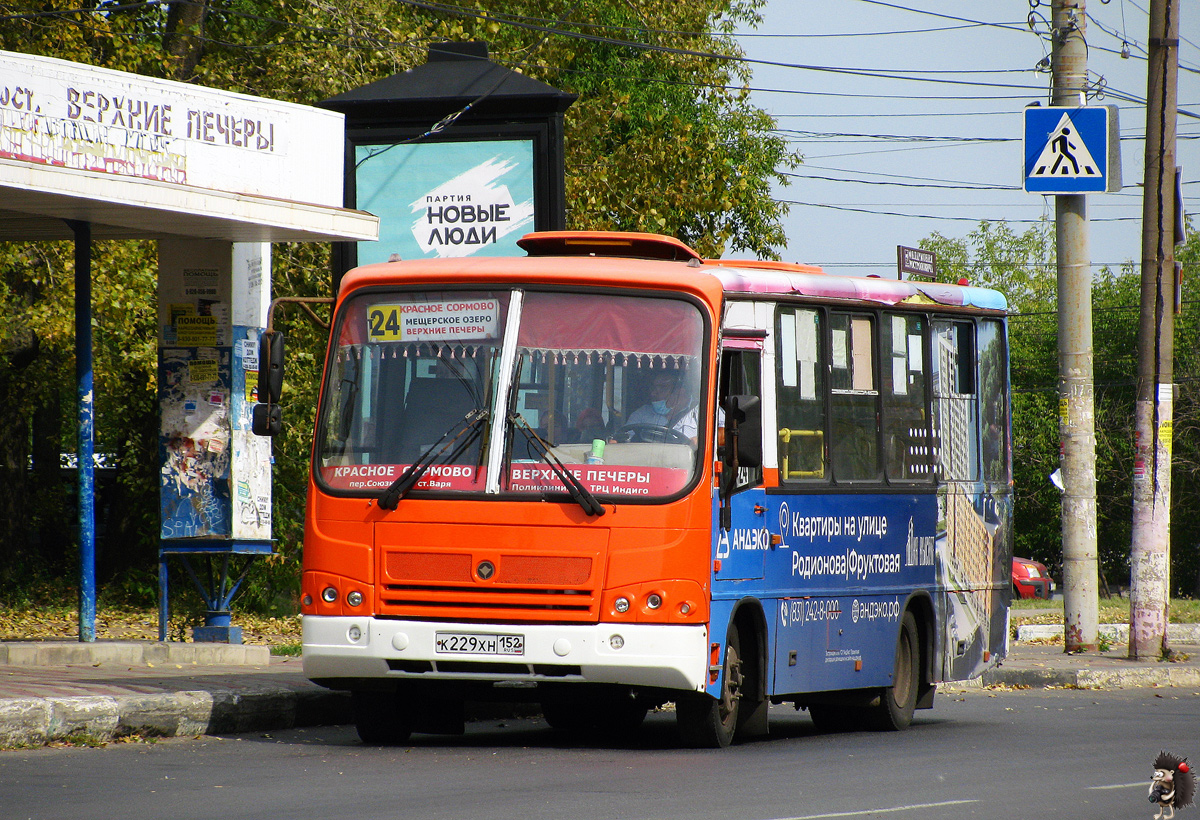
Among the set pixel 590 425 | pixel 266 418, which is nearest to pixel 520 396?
pixel 590 425

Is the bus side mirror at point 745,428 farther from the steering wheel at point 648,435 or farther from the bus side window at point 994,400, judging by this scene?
the bus side window at point 994,400

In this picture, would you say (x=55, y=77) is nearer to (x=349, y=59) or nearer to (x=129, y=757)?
(x=129, y=757)

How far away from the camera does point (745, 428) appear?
33.7 ft

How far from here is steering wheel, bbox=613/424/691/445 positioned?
10203 mm

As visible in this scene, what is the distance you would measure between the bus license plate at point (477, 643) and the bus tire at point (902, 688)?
3811 mm

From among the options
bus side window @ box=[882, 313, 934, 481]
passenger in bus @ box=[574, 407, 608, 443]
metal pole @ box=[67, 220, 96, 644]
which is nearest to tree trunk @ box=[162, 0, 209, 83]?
metal pole @ box=[67, 220, 96, 644]

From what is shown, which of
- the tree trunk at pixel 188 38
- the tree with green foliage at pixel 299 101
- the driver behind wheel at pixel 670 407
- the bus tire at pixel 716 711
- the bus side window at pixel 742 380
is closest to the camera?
the driver behind wheel at pixel 670 407

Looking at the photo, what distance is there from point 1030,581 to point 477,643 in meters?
42.6

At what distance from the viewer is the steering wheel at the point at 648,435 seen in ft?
33.5

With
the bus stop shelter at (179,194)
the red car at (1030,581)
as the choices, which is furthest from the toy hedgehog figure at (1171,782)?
the red car at (1030,581)

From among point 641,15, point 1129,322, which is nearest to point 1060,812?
point 641,15

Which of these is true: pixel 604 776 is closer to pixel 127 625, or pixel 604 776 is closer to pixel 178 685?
pixel 178 685

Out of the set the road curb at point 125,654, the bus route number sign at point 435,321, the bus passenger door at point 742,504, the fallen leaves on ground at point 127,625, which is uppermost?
the bus route number sign at point 435,321

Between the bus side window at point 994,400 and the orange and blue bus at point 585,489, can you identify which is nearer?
the orange and blue bus at point 585,489
